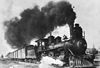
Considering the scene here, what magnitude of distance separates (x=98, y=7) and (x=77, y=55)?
4.15 metres

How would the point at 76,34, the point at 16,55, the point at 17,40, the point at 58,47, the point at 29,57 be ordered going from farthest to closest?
the point at 16,55 < the point at 17,40 < the point at 29,57 < the point at 58,47 < the point at 76,34

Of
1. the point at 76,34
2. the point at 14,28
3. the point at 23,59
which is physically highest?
the point at 14,28

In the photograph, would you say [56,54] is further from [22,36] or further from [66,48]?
[22,36]

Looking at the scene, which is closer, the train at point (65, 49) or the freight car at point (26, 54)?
the train at point (65, 49)

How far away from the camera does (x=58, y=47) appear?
16.5m

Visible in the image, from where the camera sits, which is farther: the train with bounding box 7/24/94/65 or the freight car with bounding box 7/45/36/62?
the freight car with bounding box 7/45/36/62

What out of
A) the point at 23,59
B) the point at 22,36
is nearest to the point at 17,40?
the point at 22,36

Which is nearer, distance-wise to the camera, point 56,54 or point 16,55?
point 56,54

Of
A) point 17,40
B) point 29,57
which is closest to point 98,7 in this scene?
point 29,57

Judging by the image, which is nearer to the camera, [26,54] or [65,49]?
[65,49]

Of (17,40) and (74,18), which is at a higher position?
(74,18)

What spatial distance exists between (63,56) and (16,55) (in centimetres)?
1085

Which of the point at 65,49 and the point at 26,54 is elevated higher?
the point at 65,49

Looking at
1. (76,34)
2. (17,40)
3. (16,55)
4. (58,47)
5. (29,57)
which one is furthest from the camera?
(16,55)
